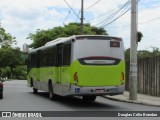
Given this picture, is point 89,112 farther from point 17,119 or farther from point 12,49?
point 12,49

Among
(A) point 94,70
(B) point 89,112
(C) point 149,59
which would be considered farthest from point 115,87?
(C) point 149,59

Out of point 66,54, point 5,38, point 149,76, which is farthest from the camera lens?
point 5,38

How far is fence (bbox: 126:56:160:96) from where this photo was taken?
24438 millimetres

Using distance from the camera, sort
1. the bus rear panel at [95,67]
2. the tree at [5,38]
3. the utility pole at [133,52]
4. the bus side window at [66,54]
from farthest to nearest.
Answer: the tree at [5,38], the utility pole at [133,52], the bus side window at [66,54], the bus rear panel at [95,67]

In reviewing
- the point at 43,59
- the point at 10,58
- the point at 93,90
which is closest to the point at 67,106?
the point at 93,90

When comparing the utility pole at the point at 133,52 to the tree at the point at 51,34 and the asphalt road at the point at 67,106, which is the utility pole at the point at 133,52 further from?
the tree at the point at 51,34

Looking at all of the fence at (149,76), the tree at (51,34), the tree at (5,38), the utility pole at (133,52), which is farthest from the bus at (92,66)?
the tree at (5,38)

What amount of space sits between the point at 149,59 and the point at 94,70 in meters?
8.33

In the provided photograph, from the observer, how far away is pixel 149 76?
25.6 m

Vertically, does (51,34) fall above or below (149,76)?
above

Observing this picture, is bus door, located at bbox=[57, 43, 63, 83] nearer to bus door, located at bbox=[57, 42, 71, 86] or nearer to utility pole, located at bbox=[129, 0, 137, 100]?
bus door, located at bbox=[57, 42, 71, 86]

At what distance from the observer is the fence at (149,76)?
80.2 ft

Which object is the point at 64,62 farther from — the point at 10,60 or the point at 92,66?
the point at 10,60

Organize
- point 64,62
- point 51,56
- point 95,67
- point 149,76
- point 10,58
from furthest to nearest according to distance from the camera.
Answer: point 10,58 < point 149,76 < point 51,56 < point 64,62 < point 95,67
